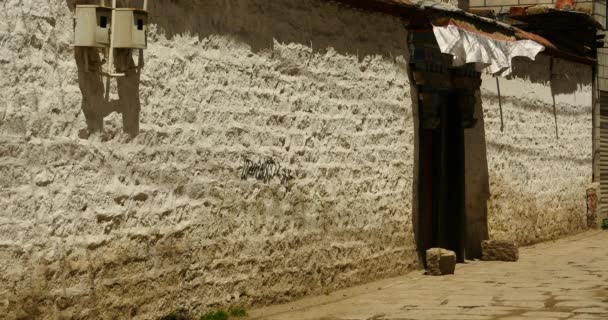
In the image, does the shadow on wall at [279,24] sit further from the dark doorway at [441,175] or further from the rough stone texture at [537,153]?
the rough stone texture at [537,153]

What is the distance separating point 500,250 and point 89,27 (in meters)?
7.85

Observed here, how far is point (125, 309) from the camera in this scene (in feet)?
27.2

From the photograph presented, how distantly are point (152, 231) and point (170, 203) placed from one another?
31cm

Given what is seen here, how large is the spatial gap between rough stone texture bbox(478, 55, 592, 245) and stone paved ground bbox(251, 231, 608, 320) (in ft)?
6.18

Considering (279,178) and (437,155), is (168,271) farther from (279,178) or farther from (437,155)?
(437,155)

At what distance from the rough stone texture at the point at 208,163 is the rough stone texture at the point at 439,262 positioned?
0.30 meters

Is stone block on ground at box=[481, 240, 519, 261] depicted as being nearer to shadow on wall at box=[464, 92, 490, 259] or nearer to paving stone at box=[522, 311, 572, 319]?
shadow on wall at box=[464, 92, 490, 259]

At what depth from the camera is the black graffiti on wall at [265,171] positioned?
9844 mm

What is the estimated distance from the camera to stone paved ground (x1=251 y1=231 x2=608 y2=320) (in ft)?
31.2

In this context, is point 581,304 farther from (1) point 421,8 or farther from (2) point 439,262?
(1) point 421,8

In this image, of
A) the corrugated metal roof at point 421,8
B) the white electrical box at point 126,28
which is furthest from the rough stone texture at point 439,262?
the white electrical box at point 126,28

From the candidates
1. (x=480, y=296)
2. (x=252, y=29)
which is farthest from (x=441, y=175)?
(x=252, y=29)

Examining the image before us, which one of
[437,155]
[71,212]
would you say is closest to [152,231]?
[71,212]

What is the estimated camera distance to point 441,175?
13969 millimetres
